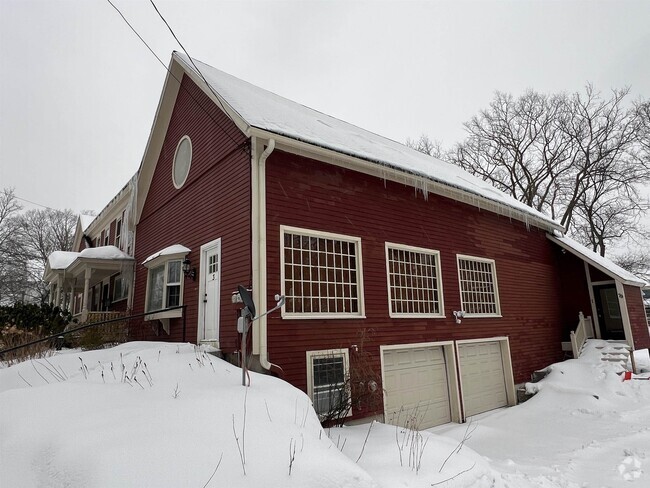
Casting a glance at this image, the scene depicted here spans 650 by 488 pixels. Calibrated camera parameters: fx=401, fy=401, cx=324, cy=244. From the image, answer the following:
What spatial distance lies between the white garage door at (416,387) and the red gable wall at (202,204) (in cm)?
335

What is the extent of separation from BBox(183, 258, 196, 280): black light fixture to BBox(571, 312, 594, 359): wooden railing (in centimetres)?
1142

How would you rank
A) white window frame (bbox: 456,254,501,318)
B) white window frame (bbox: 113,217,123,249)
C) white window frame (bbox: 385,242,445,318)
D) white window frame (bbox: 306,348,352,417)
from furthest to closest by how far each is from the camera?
white window frame (bbox: 113,217,123,249)
white window frame (bbox: 456,254,501,318)
white window frame (bbox: 385,242,445,318)
white window frame (bbox: 306,348,352,417)

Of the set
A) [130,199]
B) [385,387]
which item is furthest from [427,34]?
[385,387]

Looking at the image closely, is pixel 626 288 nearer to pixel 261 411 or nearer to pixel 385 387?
pixel 385 387

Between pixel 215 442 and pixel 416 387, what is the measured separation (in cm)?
613

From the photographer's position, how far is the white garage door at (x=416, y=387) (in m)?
8.02

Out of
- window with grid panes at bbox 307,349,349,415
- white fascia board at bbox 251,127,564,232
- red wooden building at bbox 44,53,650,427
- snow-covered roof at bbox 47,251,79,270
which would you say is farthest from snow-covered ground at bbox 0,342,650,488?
snow-covered roof at bbox 47,251,79,270

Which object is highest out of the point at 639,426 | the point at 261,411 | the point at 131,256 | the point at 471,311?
the point at 131,256

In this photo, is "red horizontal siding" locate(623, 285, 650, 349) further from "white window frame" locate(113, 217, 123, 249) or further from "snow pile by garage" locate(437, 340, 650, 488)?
"white window frame" locate(113, 217, 123, 249)

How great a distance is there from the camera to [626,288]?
43.4ft

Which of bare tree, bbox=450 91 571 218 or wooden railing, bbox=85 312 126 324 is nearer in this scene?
wooden railing, bbox=85 312 126 324

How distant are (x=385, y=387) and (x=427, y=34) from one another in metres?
17.3

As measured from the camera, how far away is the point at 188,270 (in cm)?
884

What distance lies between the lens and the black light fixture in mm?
8680
